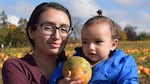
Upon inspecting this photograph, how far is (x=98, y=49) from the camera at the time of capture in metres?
3.59

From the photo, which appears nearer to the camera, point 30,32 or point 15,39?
point 30,32

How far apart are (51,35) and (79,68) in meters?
0.39

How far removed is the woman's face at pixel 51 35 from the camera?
365cm

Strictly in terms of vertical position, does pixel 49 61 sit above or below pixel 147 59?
above

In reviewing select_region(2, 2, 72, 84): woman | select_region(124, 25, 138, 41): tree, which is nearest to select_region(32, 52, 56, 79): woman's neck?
select_region(2, 2, 72, 84): woman

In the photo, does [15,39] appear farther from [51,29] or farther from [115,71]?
[115,71]

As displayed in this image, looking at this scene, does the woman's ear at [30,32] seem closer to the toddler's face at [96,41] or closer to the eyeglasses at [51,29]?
the eyeglasses at [51,29]

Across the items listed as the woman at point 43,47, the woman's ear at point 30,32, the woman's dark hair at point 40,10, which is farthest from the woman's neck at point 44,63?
the woman's dark hair at point 40,10

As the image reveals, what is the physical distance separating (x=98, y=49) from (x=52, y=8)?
0.55 metres

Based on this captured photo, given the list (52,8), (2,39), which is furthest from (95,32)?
(2,39)

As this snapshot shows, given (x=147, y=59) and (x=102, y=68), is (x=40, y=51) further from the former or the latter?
(x=147, y=59)

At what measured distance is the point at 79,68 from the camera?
3467mm

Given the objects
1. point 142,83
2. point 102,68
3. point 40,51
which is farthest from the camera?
point 142,83

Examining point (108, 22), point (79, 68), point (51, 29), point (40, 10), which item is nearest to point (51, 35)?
point (51, 29)
